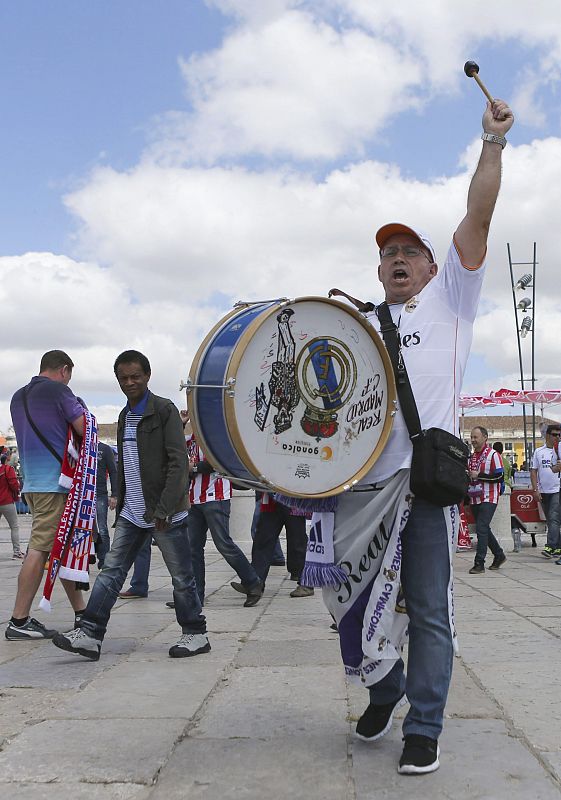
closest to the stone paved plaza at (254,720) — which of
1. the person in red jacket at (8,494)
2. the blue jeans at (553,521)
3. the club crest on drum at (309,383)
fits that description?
the club crest on drum at (309,383)

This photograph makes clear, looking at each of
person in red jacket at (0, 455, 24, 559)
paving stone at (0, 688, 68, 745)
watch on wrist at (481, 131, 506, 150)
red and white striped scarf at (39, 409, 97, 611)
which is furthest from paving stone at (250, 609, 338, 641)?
person in red jacket at (0, 455, 24, 559)

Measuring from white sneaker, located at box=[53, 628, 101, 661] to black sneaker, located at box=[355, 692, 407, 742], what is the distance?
2138mm

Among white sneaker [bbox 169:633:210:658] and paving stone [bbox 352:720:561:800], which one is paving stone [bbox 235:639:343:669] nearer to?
white sneaker [bbox 169:633:210:658]

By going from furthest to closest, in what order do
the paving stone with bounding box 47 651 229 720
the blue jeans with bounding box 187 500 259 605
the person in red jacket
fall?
the person in red jacket, the blue jeans with bounding box 187 500 259 605, the paving stone with bounding box 47 651 229 720

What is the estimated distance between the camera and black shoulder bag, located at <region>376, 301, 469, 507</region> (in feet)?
9.55

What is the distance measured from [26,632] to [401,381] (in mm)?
3602

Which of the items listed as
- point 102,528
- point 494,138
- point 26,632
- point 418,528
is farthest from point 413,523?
point 102,528

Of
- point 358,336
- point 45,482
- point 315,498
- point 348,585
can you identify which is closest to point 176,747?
point 348,585

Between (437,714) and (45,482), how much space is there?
11.3 ft

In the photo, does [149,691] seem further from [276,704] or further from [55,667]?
[55,667]

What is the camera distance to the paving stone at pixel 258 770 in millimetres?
2637

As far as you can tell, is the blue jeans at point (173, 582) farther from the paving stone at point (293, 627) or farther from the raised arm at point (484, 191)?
the raised arm at point (484, 191)

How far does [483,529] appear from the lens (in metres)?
10.0

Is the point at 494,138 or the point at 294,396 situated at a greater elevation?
the point at 494,138
